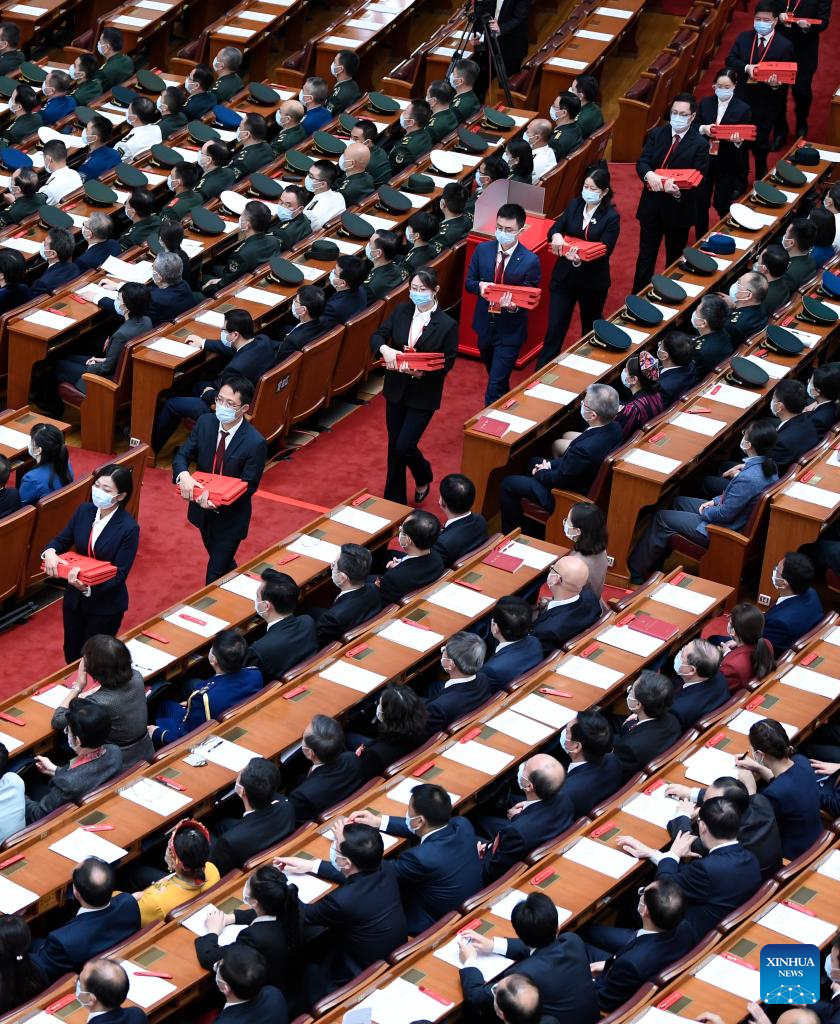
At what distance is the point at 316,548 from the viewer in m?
8.81

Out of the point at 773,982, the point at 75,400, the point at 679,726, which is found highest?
the point at 773,982

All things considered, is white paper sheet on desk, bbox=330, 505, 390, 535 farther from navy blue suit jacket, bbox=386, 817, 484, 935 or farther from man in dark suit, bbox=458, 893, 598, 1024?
man in dark suit, bbox=458, 893, 598, 1024

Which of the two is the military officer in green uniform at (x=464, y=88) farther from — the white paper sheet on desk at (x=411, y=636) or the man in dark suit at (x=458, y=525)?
the white paper sheet on desk at (x=411, y=636)

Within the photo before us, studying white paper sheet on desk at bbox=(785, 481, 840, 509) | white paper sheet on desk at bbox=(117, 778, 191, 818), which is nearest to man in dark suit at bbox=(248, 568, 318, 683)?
white paper sheet on desk at bbox=(117, 778, 191, 818)

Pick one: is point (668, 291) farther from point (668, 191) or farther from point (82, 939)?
point (82, 939)

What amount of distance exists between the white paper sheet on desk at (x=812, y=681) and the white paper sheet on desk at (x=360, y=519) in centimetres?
223

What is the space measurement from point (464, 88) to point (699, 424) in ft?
16.0

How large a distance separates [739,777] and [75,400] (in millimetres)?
5483

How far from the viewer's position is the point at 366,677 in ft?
25.7

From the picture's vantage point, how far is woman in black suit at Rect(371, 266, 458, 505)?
32.1 feet

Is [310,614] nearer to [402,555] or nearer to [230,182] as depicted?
[402,555]

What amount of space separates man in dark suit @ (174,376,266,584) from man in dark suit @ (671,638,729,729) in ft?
7.92

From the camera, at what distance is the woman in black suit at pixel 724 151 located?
12.3 metres

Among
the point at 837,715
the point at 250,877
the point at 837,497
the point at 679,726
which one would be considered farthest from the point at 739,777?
the point at 837,497
